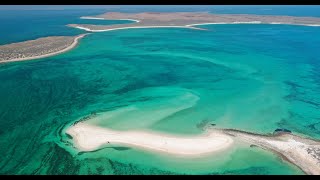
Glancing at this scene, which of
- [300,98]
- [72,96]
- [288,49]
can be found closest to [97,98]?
[72,96]

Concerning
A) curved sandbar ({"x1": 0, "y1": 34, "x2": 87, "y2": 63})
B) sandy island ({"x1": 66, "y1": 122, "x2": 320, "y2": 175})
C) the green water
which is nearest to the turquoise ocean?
the green water

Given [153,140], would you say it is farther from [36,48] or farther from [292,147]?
[36,48]

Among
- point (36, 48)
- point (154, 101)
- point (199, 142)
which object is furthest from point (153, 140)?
point (36, 48)

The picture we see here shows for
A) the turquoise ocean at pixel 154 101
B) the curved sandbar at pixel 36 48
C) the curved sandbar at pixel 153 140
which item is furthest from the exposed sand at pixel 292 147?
the curved sandbar at pixel 36 48

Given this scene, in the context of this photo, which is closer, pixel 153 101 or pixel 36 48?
pixel 153 101

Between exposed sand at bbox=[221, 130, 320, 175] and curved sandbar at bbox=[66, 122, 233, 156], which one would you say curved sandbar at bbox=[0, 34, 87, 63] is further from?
exposed sand at bbox=[221, 130, 320, 175]

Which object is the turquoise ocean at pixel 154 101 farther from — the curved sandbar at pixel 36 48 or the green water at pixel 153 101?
the curved sandbar at pixel 36 48
